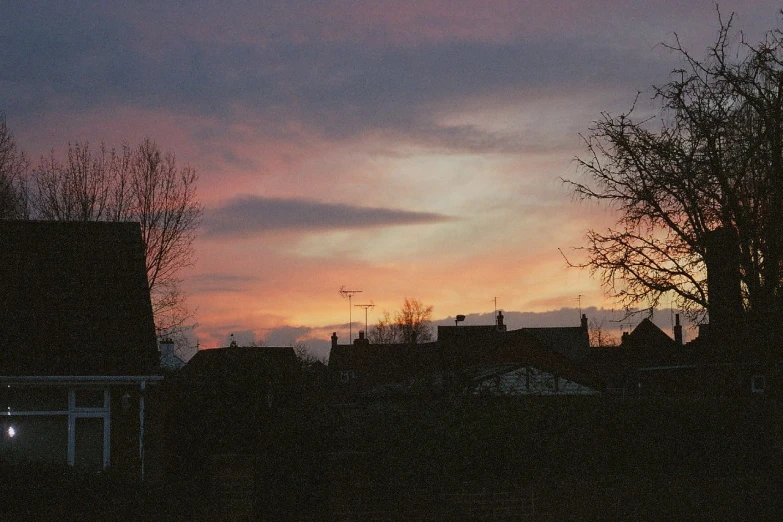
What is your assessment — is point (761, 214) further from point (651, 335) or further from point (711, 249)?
point (651, 335)

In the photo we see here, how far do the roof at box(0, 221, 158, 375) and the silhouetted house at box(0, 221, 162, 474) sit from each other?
26 millimetres

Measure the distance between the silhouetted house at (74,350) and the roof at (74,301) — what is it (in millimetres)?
26

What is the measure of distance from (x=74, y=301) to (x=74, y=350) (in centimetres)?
207

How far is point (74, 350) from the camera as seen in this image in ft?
75.0

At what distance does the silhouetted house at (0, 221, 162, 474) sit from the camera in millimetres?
21766

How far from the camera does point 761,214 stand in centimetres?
1688

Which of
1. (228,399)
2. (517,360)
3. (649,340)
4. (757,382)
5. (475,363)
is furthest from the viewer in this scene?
(649,340)

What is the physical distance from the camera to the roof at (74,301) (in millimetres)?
22594

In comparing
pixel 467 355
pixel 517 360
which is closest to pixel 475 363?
pixel 467 355

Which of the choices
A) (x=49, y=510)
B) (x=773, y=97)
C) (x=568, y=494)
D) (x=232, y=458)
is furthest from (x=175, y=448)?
(x=773, y=97)

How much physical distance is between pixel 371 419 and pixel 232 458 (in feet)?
8.70

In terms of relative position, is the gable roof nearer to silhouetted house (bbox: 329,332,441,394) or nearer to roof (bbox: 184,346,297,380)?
silhouetted house (bbox: 329,332,441,394)

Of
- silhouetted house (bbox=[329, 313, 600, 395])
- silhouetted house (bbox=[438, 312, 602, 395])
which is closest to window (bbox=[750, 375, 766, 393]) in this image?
silhouetted house (bbox=[438, 312, 602, 395])

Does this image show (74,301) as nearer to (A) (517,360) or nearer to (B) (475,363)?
(B) (475,363)
